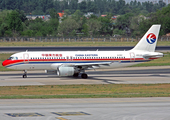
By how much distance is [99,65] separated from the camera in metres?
43.9

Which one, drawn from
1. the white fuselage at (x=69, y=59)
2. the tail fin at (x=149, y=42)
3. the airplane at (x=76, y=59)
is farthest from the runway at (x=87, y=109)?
the tail fin at (x=149, y=42)

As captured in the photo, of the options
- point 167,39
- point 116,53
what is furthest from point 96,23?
point 116,53

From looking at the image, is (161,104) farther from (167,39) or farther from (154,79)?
(167,39)

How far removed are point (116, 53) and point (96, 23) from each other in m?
133

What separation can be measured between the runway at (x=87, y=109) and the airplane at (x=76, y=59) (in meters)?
16.3

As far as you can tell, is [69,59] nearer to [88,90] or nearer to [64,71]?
[64,71]

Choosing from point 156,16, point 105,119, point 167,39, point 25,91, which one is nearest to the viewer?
point 105,119

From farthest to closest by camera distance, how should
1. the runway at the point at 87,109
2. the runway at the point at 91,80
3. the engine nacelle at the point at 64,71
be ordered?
the engine nacelle at the point at 64,71 < the runway at the point at 91,80 < the runway at the point at 87,109

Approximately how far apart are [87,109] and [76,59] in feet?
74.0

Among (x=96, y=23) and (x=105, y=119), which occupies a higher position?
(x=96, y=23)

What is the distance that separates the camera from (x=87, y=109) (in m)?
22.6

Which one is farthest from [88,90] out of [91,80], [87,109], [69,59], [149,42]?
[149,42]

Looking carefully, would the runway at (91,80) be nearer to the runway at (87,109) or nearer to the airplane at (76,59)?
the airplane at (76,59)

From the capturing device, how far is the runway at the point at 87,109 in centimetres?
2030
